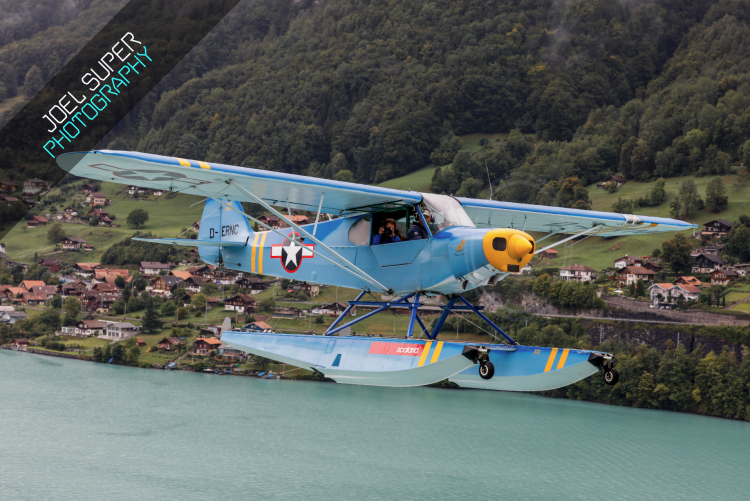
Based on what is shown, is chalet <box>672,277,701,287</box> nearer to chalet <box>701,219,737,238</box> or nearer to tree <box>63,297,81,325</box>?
chalet <box>701,219,737,238</box>

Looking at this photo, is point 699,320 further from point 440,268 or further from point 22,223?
point 22,223

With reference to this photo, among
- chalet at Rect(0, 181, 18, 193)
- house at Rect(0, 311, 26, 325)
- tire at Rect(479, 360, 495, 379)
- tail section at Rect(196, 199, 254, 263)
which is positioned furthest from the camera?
chalet at Rect(0, 181, 18, 193)

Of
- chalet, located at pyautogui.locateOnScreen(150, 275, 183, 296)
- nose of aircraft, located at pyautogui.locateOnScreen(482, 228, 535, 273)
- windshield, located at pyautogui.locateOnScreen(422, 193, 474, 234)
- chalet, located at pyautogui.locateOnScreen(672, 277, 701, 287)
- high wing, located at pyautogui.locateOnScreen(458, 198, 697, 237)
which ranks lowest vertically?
nose of aircraft, located at pyautogui.locateOnScreen(482, 228, 535, 273)

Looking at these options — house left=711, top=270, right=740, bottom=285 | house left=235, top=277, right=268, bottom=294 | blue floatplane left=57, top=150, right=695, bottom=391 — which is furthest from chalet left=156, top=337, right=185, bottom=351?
blue floatplane left=57, top=150, right=695, bottom=391

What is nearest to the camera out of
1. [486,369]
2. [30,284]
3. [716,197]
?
[486,369]

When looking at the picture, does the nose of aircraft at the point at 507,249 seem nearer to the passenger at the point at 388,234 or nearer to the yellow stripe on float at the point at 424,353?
the yellow stripe on float at the point at 424,353

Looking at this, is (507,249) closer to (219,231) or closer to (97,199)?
(219,231)
